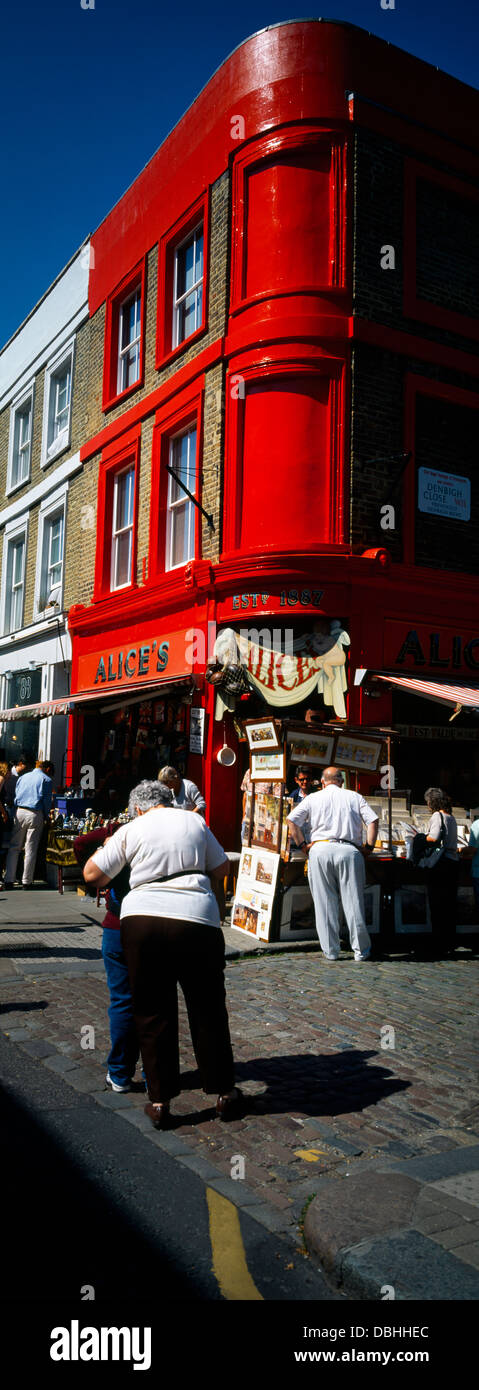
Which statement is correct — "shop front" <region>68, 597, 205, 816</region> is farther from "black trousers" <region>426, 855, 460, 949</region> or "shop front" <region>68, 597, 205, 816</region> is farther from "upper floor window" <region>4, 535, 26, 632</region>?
"upper floor window" <region>4, 535, 26, 632</region>

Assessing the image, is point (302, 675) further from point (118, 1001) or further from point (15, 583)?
point (15, 583)

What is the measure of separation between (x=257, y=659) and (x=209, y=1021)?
7305 mm

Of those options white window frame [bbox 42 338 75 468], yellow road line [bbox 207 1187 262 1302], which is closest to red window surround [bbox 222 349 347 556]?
white window frame [bbox 42 338 75 468]

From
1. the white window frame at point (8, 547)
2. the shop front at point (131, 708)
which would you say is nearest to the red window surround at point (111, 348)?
the shop front at point (131, 708)

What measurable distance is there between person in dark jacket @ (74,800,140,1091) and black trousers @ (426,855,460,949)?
496 cm

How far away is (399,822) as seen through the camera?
10141 millimetres

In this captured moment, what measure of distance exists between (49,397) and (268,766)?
12684 mm

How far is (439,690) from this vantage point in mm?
10992

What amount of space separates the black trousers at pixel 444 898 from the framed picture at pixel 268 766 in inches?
68.9

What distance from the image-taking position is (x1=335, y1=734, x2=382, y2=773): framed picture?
9812 mm

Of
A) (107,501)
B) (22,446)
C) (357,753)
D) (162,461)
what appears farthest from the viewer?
(22,446)

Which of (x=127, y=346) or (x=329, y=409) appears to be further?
(x=127, y=346)

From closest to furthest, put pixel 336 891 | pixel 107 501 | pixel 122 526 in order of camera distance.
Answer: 1. pixel 336 891
2. pixel 122 526
3. pixel 107 501

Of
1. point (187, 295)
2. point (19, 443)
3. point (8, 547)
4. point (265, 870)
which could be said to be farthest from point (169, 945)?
point (19, 443)
